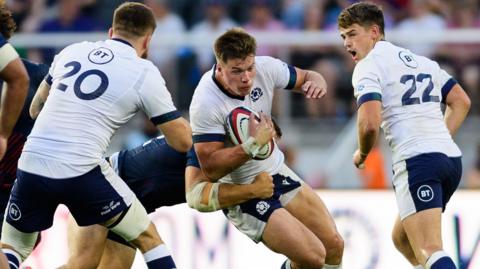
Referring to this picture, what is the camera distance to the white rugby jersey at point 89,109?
742cm

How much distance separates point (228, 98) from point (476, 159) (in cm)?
485

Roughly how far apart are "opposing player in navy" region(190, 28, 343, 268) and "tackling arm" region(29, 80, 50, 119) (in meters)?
0.95

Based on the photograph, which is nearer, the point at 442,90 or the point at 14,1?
the point at 442,90

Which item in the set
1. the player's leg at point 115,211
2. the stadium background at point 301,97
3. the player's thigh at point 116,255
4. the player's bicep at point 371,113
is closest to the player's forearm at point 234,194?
the player's leg at point 115,211

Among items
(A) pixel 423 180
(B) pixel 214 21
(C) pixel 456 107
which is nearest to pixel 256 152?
(A) pixel 423 180

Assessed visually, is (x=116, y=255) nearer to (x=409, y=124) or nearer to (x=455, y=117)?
(x=409, y=124)

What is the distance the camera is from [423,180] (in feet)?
25.3

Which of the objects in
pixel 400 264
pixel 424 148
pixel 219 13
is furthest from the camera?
pixel 219 13

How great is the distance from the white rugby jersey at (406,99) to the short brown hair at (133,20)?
1349 millimetres

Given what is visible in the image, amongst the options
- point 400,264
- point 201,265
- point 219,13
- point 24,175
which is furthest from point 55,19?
point 24,175

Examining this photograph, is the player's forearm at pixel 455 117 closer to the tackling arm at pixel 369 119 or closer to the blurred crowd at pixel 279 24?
the tackling arm at pixel 369 119

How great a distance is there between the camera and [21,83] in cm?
723

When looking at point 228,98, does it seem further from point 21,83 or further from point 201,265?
point 201,265

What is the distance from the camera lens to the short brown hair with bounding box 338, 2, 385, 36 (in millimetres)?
7984
